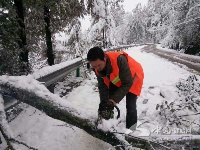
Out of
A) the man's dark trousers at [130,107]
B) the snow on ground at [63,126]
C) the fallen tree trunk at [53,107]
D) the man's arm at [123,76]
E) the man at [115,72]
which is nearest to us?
the fallen tree trunk at [53,107]

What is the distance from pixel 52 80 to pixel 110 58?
2.40 m

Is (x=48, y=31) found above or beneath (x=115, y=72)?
above

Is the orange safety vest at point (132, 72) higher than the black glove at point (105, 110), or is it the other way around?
the orange safety vest at point (132, 72)

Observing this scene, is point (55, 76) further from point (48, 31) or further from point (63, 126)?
point (48, 31)

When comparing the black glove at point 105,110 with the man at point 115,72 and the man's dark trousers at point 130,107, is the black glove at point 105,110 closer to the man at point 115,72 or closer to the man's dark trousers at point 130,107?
the man at point 115,72

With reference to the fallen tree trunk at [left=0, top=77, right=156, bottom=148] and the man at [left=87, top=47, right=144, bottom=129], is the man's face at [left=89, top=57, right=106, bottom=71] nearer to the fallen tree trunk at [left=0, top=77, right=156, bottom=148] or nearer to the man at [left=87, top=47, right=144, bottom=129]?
the man at [left=87, top=47, right=144, bottom=129]

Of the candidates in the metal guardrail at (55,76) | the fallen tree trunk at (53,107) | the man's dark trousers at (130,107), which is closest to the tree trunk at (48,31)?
the metal guardrail at (55,76)

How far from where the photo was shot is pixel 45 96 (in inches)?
99.7

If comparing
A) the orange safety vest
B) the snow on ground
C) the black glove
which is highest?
the orange safety vest

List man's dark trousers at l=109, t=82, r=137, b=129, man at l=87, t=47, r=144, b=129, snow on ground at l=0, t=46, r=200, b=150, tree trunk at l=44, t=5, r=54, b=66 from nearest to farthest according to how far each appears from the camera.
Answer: snow on ground at l=0, t=46, r=200, b=150 < man at l=87, t=47, r=144, b=129 < man's dark trousers at l=109, t=82, r=137, b=129 < tree trunk at l=44, t=5, r=54, b=66

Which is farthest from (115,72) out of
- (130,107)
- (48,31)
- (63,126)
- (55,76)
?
(48,31)

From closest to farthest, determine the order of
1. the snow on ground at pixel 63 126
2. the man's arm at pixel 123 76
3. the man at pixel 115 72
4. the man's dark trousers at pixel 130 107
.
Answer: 1. the snow on ground at pixel 63 126
2. the man at pixel 115 72
3. the man's arm at pixel 123 76
4. the man's dark trousers at pixel 130 107

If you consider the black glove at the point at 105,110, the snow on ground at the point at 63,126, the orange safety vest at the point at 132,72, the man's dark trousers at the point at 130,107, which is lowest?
the snow on ground at the point at 63,126

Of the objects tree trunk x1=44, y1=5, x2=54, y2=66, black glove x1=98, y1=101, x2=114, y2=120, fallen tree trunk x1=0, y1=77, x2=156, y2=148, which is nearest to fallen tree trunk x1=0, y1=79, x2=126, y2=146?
fallen tree trunk x1=0, y1=77, x2=156, y2=148
